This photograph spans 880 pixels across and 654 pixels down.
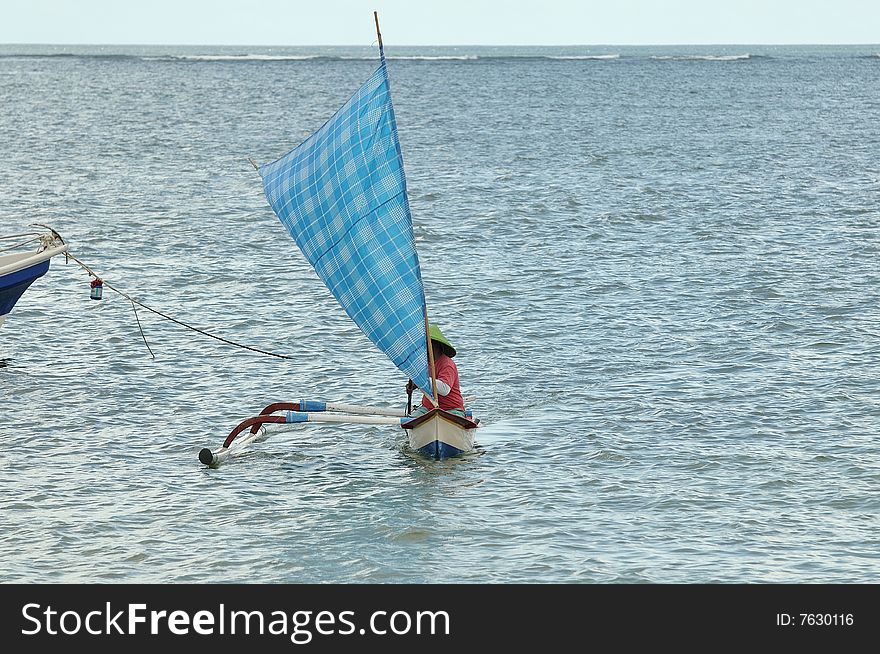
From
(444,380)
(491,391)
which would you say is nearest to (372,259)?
(444,380)

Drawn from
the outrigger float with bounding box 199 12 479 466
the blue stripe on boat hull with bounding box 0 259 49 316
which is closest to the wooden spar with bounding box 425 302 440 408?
the outrigger float with bounding box 199 12 479 466

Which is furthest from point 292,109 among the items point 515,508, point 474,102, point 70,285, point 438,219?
point 515,508

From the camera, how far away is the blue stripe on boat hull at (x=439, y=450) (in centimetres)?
1730

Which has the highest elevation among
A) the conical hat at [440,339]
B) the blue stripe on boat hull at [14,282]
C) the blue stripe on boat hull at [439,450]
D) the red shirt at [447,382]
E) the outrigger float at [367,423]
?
the blue stripe on boat hull at [14,282]

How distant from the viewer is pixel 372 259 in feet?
58.4

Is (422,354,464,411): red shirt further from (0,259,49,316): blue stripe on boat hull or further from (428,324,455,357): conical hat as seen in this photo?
(0,259,49,316): blue stripe on boat hull

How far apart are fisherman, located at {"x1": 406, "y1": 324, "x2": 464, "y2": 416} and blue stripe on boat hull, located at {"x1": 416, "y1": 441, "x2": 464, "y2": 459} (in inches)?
19.0

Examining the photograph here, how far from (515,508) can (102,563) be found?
198 inches

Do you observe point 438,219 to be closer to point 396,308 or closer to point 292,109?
point 396,308

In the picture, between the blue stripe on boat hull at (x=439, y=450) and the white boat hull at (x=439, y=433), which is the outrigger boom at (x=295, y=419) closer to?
the white boat hull at (x=439, y=433)

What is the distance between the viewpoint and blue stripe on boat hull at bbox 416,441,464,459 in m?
17.3

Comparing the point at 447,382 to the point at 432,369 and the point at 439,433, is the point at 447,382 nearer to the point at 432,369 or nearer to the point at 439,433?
the point at 432,369

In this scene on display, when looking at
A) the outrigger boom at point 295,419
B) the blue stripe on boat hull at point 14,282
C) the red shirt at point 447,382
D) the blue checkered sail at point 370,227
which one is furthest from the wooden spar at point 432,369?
the blue stripe on boat hull at point 14,282

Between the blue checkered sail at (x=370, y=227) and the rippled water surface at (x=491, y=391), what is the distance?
72.0 inches
